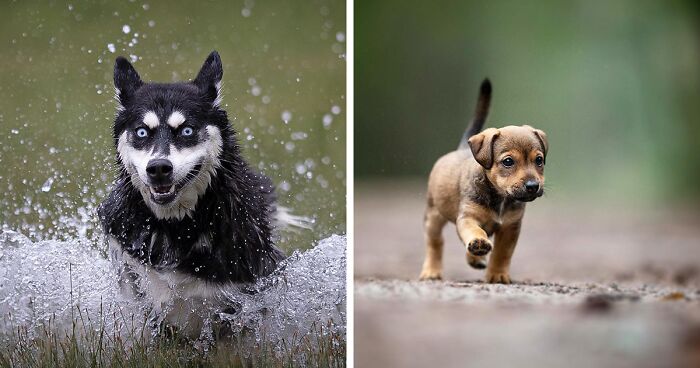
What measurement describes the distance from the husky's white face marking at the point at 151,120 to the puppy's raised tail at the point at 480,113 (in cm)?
148

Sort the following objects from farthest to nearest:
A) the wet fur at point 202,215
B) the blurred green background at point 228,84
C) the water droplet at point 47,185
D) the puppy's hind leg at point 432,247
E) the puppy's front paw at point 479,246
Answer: the water droplet at point 47,185, the blurred green background at point 228,84, the puppy's hind leg at point 432,247, the wet fur at point 202,215, the puppy's front paw at point 479,246

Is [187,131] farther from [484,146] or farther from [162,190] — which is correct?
[484,146]

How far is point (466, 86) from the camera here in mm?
4039

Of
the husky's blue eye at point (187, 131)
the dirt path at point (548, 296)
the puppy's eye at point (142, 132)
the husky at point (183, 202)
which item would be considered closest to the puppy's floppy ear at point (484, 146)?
the dirt path at point (548, 296)

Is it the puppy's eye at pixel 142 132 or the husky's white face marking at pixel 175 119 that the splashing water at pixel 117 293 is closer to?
the puppy's eye at pixel 142 132

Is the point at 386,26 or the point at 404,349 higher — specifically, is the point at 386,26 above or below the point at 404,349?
above

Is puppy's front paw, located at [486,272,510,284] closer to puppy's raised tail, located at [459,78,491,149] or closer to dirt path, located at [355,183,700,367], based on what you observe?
dirt path, located at [355,183,700,367]

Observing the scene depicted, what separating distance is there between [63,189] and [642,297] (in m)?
3.03

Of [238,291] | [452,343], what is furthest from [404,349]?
[238,291]

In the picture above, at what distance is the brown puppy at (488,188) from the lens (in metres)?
3.68

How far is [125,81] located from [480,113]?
70.8 inches

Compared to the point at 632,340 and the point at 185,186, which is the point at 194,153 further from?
the point at 632,340

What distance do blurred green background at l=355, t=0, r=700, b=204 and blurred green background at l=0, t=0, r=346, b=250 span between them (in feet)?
0.62

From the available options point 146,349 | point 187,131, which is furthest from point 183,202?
point 146,349
